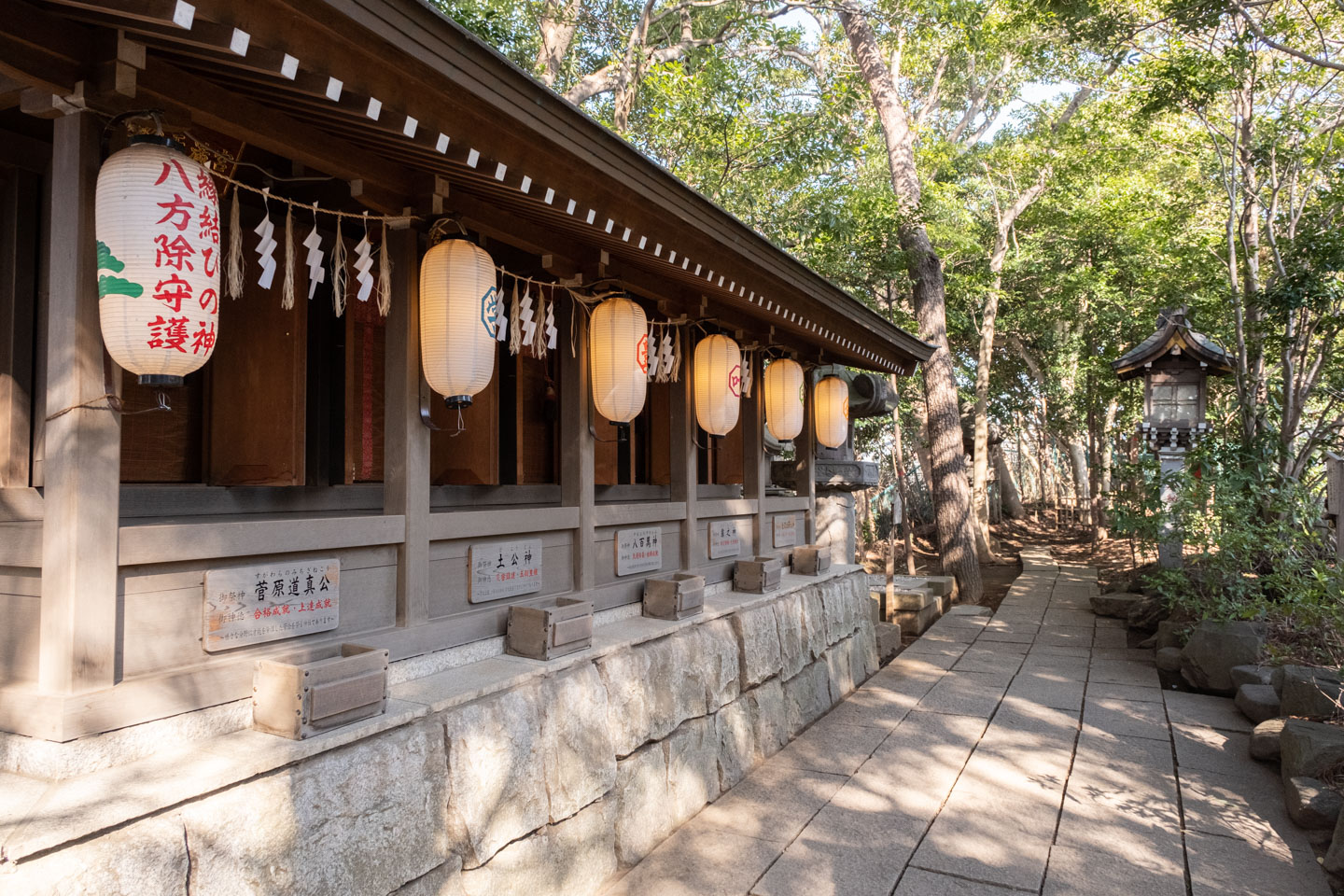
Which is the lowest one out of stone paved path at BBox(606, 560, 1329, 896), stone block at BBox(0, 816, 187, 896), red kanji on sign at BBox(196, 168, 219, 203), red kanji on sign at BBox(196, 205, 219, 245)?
stone paved path at BBox(606, 560, 1329, 896)

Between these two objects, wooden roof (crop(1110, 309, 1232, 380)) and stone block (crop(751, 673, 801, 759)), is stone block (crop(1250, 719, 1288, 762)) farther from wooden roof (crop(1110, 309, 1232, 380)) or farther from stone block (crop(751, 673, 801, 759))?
wooden roof (crop(1110, 309, 1232, 380))

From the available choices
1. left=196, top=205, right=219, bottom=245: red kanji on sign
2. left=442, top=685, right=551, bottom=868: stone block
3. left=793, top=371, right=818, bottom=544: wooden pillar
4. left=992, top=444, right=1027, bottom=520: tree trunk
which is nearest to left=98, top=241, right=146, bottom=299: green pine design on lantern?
left=196, top=205, right=219, bottom=245: red kanji on sign

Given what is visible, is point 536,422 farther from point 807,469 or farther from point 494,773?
point 807,469

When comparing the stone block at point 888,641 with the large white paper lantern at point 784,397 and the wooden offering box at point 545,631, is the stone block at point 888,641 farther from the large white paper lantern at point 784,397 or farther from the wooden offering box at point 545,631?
the wooden offering box at point 545,631

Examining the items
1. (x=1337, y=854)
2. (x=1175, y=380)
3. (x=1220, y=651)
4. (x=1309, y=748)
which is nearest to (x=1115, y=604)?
(x=1175, y=380)

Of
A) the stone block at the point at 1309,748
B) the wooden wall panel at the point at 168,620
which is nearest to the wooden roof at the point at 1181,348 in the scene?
the stone block at the point at 1309,748

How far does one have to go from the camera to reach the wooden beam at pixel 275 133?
8.70 feet

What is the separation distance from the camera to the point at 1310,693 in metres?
5.62

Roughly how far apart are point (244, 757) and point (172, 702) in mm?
344

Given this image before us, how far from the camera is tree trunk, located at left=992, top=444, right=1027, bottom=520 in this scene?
83.1ft

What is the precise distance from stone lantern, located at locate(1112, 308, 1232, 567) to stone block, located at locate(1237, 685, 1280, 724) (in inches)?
196

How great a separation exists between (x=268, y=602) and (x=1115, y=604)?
11.2 m

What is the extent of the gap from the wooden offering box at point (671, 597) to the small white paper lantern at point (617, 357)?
1.23 metres

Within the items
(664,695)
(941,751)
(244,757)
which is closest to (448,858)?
(244,757)
